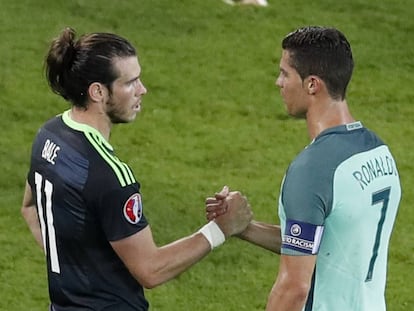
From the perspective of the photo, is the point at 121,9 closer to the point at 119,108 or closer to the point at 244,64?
the point at 244,64

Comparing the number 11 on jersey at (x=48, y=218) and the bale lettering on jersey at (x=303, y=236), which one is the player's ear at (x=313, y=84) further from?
the number 11 on jersey at (x=48, y=218)

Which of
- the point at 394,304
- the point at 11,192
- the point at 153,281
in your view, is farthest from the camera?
the point at 11,192

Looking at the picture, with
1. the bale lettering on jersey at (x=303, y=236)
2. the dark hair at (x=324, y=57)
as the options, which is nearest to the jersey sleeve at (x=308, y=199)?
the bale lettering on jersey at (x=303, y=236)

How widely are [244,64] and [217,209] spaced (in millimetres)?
8349

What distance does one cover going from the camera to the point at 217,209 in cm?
438

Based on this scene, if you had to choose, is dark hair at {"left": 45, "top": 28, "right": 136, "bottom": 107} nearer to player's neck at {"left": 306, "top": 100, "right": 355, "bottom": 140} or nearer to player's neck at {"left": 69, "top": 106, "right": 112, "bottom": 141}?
player's neck at {"left": 69, "top": 106, "right": 112, "bottom": 141}

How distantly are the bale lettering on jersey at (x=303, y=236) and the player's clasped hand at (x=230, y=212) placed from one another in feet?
1.86

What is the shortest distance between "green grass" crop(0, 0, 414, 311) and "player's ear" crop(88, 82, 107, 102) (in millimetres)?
3335

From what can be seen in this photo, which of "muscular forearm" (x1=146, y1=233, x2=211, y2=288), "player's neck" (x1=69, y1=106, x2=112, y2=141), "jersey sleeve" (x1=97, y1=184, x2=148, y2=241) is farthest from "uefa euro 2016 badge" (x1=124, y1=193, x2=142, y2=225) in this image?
"player's neck" (x1=69, y1=106, x2=112, y2=141)

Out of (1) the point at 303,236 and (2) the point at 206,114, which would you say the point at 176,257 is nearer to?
(1) the point at 303,236

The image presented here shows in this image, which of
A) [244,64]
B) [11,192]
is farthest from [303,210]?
[244,64]

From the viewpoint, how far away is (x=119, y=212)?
155 inches

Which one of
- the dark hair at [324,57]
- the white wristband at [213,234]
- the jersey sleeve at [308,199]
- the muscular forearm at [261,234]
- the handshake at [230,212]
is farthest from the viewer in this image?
the muscular forearm at [261,234]

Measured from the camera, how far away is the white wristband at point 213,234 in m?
4.21
